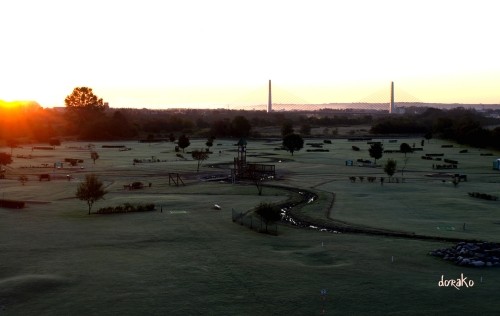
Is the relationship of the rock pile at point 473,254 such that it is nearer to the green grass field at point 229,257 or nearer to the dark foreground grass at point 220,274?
the green grass field at point 229,257

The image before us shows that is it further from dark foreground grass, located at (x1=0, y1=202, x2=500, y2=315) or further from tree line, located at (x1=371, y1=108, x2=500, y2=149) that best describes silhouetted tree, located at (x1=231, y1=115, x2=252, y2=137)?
dark foreground grass, located at (x1=0, y1=202, x2=500, y2=315)

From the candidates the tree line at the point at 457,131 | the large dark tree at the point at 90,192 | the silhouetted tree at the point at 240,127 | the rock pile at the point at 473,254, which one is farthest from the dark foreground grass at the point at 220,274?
the silhouetted tree at the point at 240,127

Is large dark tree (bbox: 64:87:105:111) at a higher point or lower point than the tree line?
higher

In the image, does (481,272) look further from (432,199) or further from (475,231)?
(432,199)

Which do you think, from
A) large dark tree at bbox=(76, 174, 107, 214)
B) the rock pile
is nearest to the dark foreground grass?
the rock pile

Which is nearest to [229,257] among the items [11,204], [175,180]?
[11,204]
